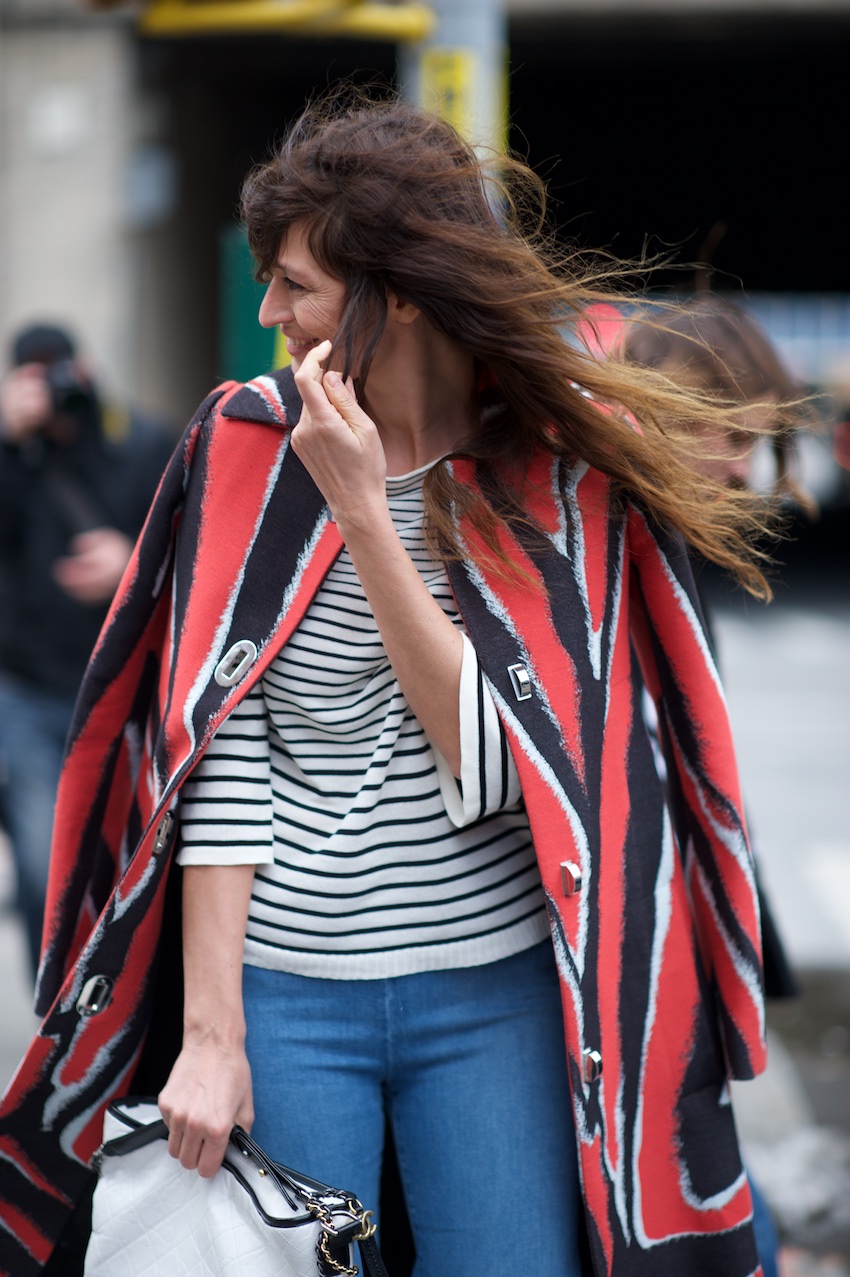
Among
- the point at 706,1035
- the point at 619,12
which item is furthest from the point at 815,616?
the point at 706,1035

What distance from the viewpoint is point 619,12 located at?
10.9 meters

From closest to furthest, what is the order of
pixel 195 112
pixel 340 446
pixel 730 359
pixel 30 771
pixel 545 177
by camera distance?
1. pixel 340 446
2. pixel 545 177
3. pixel 730 359
4. pixel 30 771
5. pixel 195 112

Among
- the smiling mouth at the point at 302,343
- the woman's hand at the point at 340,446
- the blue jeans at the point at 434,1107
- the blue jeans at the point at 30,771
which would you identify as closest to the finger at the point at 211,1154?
the blue jeans at the point at 434,1107

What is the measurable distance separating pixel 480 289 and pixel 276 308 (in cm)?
27

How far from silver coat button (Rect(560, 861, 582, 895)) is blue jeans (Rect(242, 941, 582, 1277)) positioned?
0.16m

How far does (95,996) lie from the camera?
1900 mm

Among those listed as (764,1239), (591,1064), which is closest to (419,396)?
(591,1064)

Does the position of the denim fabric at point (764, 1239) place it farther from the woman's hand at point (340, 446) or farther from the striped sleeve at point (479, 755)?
the woman's hand at point (340, 446)

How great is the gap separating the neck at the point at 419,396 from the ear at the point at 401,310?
18 mm

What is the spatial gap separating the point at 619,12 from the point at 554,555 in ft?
33.4

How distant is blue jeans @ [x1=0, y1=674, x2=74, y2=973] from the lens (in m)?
3.84

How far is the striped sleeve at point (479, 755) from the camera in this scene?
1.79 m

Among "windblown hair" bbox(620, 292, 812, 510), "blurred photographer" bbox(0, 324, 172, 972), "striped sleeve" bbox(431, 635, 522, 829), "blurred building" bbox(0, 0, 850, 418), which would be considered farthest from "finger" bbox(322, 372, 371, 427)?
"blurred building" bbox(0, 0, 850, 418)

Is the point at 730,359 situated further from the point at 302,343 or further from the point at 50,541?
the point at 50,541
